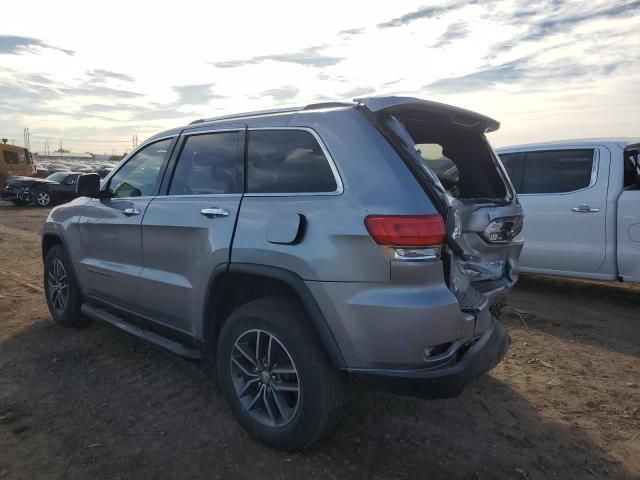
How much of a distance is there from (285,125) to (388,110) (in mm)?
602

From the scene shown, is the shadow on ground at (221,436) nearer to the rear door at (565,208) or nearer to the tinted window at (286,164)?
the tinted window at (286,164)

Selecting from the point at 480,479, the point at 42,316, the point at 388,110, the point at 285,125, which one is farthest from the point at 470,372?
the point at 42,316

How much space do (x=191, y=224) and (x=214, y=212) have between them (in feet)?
0.73

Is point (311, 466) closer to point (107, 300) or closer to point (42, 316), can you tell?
point (107, 300)

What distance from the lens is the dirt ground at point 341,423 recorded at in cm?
271

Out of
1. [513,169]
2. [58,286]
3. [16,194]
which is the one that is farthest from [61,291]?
[16,194]

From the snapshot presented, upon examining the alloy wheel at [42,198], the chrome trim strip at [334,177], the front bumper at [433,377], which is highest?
the chrome trim strip at [334,177]

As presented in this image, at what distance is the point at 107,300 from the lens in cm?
415

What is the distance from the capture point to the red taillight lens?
2.39 m

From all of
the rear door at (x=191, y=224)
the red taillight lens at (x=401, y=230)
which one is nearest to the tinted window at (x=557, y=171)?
the red taillight lens at (x=401, y=230)

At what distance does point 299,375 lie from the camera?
2656mm

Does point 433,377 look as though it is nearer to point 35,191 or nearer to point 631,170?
point 631,170

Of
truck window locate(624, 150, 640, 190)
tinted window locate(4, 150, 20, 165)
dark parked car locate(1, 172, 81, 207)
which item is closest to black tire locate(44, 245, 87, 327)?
truck window locate(624, 150, 640, 190)

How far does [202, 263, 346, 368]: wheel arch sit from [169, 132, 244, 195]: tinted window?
521mm
